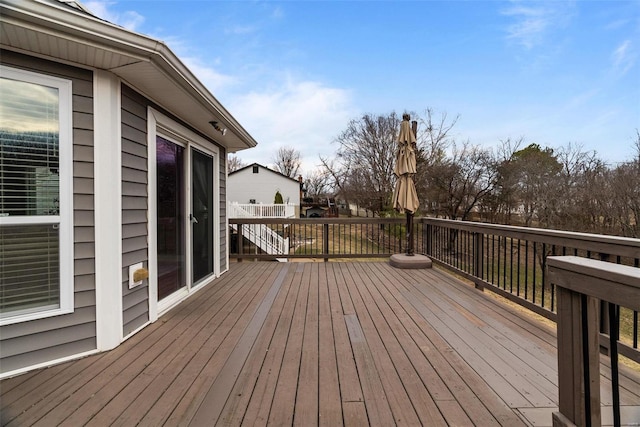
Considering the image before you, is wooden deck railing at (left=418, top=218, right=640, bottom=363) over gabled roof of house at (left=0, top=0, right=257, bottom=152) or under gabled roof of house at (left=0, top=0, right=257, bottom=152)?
under

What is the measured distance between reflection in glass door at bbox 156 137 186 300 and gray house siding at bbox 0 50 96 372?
768 mm

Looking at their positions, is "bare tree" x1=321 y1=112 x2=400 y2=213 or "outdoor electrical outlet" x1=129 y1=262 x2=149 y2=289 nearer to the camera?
"outdoor electrical outlet" x1=129 y1=262 x2=149 y2=289

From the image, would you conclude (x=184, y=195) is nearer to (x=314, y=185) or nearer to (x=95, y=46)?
(x=95, y=46)

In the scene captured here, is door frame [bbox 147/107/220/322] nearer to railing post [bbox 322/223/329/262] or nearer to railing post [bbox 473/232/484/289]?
railing post [bbox 322/223/329/262]

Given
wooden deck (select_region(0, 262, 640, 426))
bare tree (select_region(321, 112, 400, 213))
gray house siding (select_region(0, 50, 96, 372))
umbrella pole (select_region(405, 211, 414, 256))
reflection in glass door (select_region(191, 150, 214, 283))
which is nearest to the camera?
wooden deck (select_region(0, 262, 640, 426))

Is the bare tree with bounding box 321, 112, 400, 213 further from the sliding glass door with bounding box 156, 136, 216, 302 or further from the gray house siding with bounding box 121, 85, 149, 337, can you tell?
the gray house siding with bounding box 121, 85, 149, 337

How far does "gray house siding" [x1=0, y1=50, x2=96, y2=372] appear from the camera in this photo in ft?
6.16

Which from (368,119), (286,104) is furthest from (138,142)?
(368,119)

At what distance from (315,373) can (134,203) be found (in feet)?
6.40

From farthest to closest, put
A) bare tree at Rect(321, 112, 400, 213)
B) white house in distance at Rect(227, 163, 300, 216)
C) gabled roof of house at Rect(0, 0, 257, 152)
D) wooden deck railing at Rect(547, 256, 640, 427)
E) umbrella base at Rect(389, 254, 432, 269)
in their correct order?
white house in distance at Rect(227, 163, 300, 216) → bare tree at Rect(321, 112, 400, 213) → umbrella base at Rect(389, 254, 432, 269) → gabled roof of house at Rect(0, 0, 257, 152) → wooden deck railing at Rect(547, 256, 640, 427)

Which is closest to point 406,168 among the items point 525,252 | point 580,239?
point 525,252

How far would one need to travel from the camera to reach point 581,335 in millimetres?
1062

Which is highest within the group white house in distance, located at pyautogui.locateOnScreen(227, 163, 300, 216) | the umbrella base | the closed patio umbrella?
white house in distance, located at pyautogui.locateOnScreen(227, 163, 300, 216)

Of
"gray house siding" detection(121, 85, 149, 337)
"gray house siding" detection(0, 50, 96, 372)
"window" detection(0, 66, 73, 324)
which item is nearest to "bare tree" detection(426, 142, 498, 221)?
"gray house siding" detection(121, 85, 149, 337)
